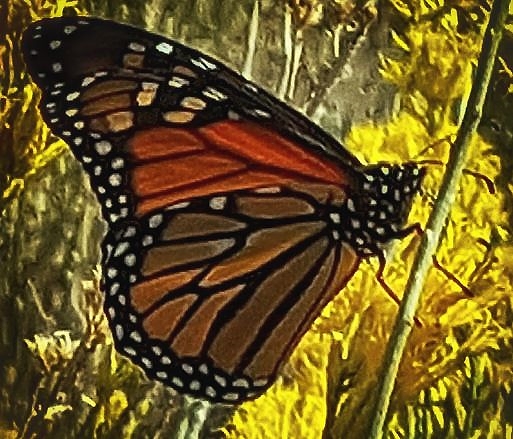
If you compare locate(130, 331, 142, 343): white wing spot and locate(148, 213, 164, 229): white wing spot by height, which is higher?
locate(148, 213, 164, 229): white wing spot

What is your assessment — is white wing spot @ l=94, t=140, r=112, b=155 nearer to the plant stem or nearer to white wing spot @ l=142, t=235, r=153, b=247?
white wing spot @ l=142, t=235, r=153, b=247

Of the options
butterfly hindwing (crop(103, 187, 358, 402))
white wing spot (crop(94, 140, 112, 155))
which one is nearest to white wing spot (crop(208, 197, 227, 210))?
butterfly hindwing (crop(103, 187, 358, 402))

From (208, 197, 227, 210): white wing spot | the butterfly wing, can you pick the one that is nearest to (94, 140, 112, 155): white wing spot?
the butterfly wing

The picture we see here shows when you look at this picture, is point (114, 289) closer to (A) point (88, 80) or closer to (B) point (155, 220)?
(B) point (155, 220)

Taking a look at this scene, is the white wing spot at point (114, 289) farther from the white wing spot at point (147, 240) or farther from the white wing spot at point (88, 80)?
the white wing spot at point (88, 80)

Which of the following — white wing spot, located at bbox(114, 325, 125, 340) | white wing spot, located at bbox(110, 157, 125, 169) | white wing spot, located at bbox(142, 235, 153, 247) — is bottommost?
white wing spot, located at bbox(114, 325, 125, 340)

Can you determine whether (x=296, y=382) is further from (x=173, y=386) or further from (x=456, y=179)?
(x=456, y=179)

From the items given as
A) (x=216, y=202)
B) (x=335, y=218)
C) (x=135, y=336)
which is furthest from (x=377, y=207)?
(x=135, y=336)

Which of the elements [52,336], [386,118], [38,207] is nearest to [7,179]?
[38,207]
